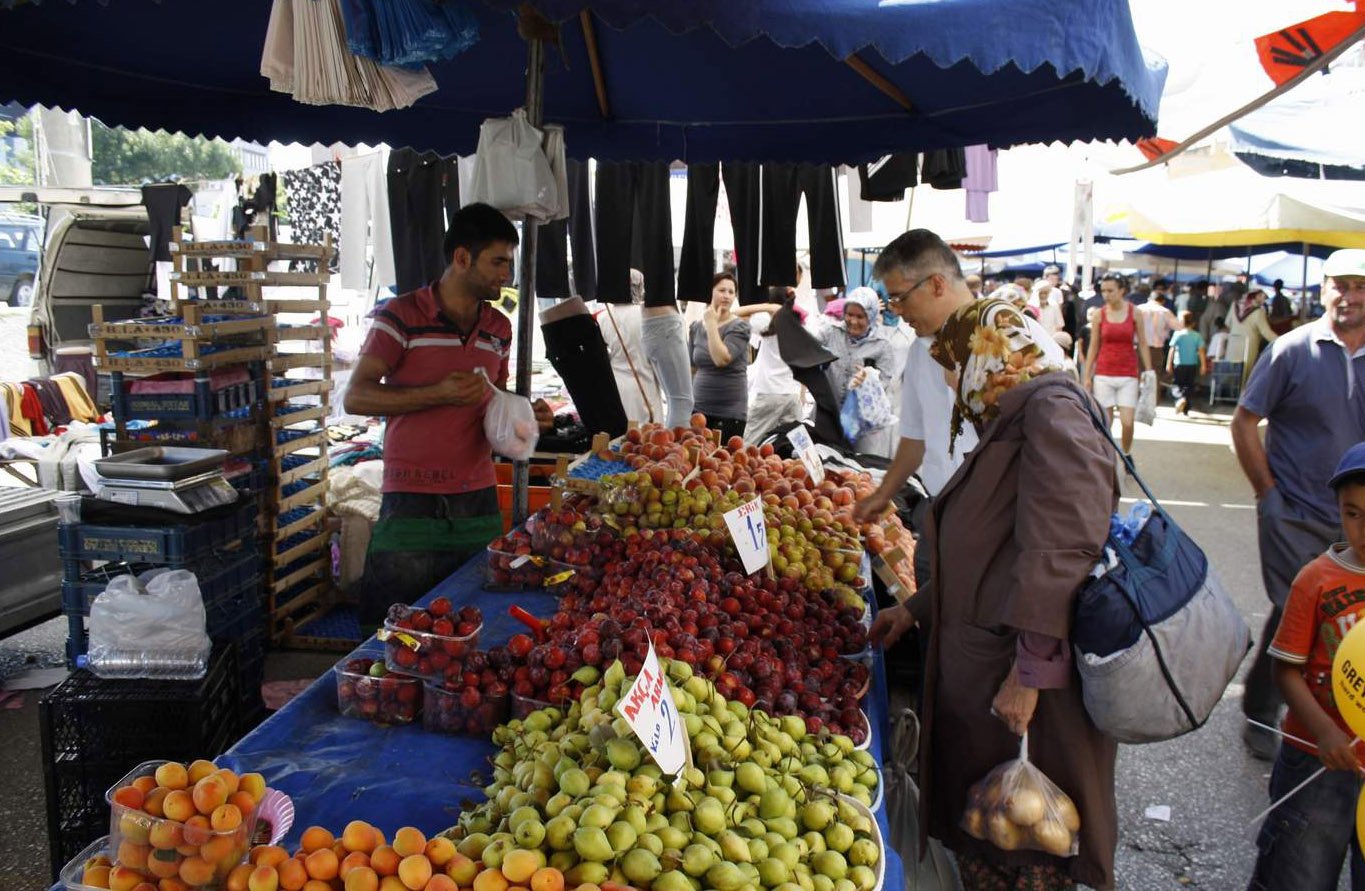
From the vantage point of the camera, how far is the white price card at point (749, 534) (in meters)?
3.00

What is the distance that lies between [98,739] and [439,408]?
1.51 meters

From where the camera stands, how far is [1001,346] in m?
2.50

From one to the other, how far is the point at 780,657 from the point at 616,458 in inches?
79.3

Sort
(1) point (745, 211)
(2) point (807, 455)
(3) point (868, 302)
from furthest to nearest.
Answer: (3) point (868, 302) → (1) point (745, 211) → (2) point (807, 455)

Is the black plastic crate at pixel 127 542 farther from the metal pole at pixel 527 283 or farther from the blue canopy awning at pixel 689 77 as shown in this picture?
the blue canopy awning at pixel 689 77

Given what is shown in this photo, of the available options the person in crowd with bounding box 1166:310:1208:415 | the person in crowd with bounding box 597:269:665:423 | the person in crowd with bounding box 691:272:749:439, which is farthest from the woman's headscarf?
the person in crowd with bounding box 1166:310:1208:415

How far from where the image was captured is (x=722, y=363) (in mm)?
7215

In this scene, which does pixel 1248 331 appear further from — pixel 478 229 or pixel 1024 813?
pixel 1024 813

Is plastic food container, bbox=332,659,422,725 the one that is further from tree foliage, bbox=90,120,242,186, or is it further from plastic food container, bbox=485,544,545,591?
tree foliage, bbox=90,120,242,186

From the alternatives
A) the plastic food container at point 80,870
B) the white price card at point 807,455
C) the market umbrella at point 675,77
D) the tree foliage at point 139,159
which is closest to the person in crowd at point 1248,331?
the market umbrella at point 675,77

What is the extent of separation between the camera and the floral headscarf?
8.12 feet

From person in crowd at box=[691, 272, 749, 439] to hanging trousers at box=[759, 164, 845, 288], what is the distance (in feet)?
1.85

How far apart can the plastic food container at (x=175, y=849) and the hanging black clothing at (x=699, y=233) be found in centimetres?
560

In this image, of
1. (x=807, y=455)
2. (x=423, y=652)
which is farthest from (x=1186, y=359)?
(x=423, y=652)
